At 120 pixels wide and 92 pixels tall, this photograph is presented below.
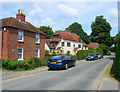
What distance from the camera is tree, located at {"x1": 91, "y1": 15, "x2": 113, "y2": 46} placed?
52625 millimetres

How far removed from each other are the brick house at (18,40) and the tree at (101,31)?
123 feet

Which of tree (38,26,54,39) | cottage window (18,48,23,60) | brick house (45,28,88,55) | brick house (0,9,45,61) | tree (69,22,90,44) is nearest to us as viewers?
brick house (0,9,45,61)

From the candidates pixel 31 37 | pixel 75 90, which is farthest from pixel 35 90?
pixel 31 37

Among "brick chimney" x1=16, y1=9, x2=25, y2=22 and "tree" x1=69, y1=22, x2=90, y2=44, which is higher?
"tree" x1=69, y1=22, x2=90, y2=44

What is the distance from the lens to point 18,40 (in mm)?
18000

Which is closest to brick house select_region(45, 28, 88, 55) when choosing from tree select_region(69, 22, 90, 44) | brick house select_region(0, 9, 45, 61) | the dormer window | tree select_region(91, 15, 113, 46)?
brick house select_region(0, 9, 45, 61)

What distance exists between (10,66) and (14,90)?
22.6 feet

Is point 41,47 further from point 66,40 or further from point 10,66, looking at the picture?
point 66,40

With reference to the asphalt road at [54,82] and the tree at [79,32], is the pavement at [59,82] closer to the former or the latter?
the asphalt road at [54,82]

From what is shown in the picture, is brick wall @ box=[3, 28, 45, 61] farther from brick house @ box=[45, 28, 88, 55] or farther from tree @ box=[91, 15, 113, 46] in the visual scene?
tree @ box=[91, 15, 113, 46]

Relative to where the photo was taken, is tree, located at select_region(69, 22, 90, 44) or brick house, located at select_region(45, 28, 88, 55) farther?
tree, located at select_region(69, 22, 90, 44)

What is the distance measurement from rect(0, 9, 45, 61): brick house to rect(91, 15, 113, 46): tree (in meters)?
37.5

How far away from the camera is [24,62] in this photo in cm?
1265

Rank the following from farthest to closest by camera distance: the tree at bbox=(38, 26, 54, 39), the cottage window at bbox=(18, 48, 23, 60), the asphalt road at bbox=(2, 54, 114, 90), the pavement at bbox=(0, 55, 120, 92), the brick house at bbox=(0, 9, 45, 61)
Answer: the tree at bbox=(38, 26, 54, 39)
the cottage window at bbox=(18, 48, 23, 60)
the brick house at bbox=(0, 9, 45, 61)
the asphalt road at bbox=(2, 54, 114, 90)
the pavement at bbox=(0, 55, 120, 92)
